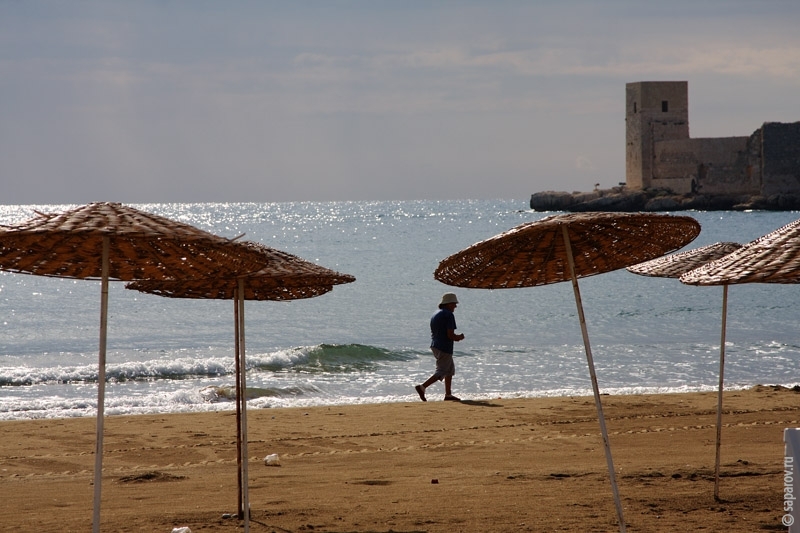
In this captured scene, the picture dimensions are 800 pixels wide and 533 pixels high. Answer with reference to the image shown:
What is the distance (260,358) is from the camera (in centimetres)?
1554

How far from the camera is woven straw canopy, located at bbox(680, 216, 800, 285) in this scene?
365 centimetres

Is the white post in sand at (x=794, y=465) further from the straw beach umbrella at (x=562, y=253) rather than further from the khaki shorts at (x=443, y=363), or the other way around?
the khaki shorts at (x=443, y=363)

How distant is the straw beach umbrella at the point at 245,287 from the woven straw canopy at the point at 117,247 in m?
0.44

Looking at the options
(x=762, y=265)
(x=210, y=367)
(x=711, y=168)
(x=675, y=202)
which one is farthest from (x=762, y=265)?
(x=711, y=168)

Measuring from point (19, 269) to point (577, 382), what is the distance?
1037cm

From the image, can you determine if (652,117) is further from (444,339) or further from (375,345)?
(444,339)

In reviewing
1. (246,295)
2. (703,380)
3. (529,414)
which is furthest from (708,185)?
(246,295)

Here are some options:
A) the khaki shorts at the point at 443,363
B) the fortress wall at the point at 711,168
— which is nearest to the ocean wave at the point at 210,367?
the khaki shorts at the point at 443,363

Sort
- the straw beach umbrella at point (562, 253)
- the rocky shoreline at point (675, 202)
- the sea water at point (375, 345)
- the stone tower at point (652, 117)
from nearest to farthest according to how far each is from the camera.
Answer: the straw beach umbrella at point (562, 253) → the sea water at point (375, 345) → the rocky shoreline at point (675, 202) → the stone tower at point (652, 117)

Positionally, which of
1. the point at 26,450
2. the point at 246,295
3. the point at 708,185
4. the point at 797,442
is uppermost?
the point at 708,185

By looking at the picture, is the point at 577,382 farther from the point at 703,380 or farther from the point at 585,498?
the point at 585,498

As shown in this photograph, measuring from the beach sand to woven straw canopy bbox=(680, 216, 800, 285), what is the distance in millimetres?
1506

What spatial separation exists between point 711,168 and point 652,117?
5.34m

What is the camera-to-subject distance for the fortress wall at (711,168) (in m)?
63.8
